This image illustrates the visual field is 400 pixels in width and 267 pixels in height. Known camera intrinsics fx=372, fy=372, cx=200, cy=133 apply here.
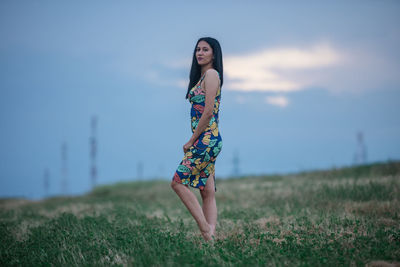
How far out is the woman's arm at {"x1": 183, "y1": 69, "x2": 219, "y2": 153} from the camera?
4516mm

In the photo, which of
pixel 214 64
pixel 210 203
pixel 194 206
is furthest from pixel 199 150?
pixel 214 64

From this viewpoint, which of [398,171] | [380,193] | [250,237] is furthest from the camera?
[398,171]

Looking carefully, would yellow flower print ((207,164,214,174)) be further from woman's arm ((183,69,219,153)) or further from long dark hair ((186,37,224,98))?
long dark hair ((186,37,224,98))

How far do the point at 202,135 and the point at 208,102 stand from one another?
1.38ft

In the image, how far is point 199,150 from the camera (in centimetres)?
455

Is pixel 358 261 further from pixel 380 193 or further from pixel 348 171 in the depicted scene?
pixel 348 171

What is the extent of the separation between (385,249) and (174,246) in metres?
2.38

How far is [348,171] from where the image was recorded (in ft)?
55.5

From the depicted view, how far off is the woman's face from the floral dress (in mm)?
261

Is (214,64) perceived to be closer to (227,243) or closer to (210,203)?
(210,203)

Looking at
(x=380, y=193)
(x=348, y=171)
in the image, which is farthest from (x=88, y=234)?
(x=348, y=171)

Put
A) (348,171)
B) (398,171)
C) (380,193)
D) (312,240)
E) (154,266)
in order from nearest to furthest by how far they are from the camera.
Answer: (154,266)
(312,240)
(380,193)
(398,171)
(348,171)

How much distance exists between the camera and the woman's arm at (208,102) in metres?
4.52

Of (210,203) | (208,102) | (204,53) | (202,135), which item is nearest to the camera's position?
(208,102)
